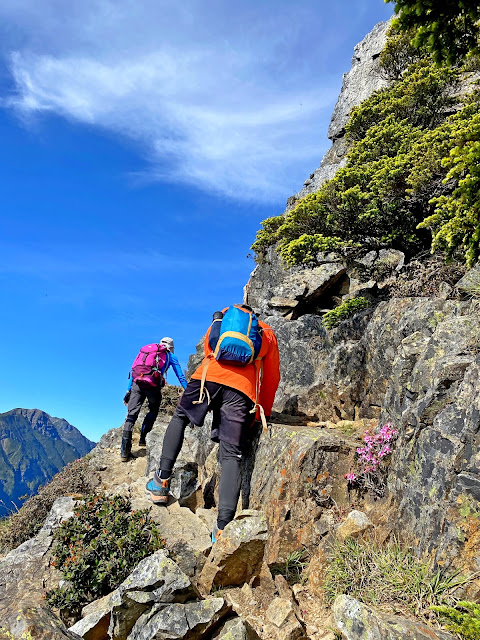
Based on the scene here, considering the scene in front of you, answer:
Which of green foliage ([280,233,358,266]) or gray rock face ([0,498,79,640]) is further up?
green foliage ([280,233,358,266])

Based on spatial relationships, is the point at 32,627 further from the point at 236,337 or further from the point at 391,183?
the point at 391,183

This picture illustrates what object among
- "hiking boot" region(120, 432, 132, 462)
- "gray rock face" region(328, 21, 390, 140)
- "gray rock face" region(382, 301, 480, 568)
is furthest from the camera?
"gray rock face" region(328, 21, 390, 140)

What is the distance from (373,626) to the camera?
304 cm

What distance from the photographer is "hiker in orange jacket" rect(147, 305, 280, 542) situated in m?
5.41

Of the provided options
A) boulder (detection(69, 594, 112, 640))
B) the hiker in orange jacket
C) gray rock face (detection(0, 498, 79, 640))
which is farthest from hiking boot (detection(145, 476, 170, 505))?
boulder (detection(69, 594, 112, 640))

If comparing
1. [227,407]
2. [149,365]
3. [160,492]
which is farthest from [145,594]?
[149,365]

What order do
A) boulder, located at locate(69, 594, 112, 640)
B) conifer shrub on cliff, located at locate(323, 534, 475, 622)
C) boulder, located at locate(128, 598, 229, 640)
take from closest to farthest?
boulder, located at locate(128, 598, 229, 640)
conifer shrub on cliff, located at locate(323, 534, 475, 622)
boulder, located at locate(69, 594, 112, 640)

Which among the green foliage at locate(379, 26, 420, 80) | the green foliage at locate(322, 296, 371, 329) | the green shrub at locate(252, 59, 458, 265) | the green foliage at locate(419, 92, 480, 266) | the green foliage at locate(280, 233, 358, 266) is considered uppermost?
the green foliage at locate(379, 26, 420, 80)

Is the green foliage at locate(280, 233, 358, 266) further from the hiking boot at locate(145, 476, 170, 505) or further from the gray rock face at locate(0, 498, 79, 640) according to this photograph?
the gray rock face at locate(0, 498, 79, 640)

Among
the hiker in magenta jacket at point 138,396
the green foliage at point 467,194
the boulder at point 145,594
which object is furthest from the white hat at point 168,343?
the green foliage at point 467,194

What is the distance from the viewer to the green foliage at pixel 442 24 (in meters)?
4.52

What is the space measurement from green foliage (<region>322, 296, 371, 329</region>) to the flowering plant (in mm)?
8066

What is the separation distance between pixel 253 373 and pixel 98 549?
10.5ft

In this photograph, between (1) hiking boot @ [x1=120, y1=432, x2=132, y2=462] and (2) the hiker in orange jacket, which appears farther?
(1) hiking boot @ [x1=120, y1=432, x2=132, y2=462]
